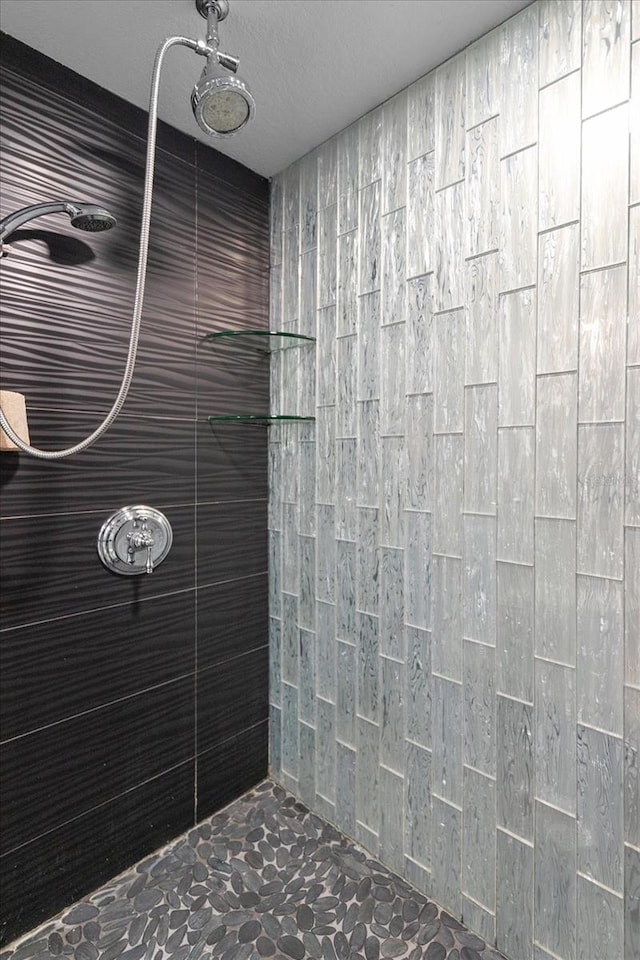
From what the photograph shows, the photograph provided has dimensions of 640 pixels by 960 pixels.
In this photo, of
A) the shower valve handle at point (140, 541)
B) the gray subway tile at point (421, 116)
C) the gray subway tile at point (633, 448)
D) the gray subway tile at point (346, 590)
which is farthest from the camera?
the gray subway tile at point (346, 590)

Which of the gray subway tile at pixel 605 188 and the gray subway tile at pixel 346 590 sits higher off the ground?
the gray subway tile at pixel 605 188

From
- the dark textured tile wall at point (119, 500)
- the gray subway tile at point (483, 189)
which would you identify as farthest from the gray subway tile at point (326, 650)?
the gray subway tile at point (483, 189)

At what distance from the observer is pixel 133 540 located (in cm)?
137

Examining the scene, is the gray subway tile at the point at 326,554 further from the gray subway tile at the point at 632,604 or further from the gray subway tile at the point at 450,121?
the gray subway tile at the point at 450,121

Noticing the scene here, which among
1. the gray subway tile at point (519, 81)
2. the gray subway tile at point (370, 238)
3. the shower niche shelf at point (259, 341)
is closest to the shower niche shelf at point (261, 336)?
the shower niche shelf at point (259, 341)

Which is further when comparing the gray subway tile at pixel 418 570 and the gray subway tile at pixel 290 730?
the gray subway tile at pixel 290 730

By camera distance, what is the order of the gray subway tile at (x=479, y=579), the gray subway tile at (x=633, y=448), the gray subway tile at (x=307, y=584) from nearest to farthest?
1. the gray subway tile at (x=633, y=448)
2. the gray subway tile at (x=479, y=579)
3. the gray subway tile at (x=307, y=584)

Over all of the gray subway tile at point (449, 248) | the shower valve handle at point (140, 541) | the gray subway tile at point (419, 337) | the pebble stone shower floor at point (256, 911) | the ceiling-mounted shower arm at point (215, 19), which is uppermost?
the ceiling-mounted shower arm at point (215, 19)

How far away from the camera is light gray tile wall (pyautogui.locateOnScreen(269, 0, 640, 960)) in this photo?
3.23 feet

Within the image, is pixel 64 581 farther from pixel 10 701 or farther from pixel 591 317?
pixel 591 317

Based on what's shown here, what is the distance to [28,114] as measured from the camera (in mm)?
1200

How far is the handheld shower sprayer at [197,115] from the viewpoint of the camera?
1009mm

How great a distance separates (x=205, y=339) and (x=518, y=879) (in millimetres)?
1538

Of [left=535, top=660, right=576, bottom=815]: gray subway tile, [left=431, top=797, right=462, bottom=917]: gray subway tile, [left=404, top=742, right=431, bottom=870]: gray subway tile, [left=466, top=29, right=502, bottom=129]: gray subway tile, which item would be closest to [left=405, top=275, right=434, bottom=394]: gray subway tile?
[left=466, top=29, right=502, bottom=129]: gray subway tile
